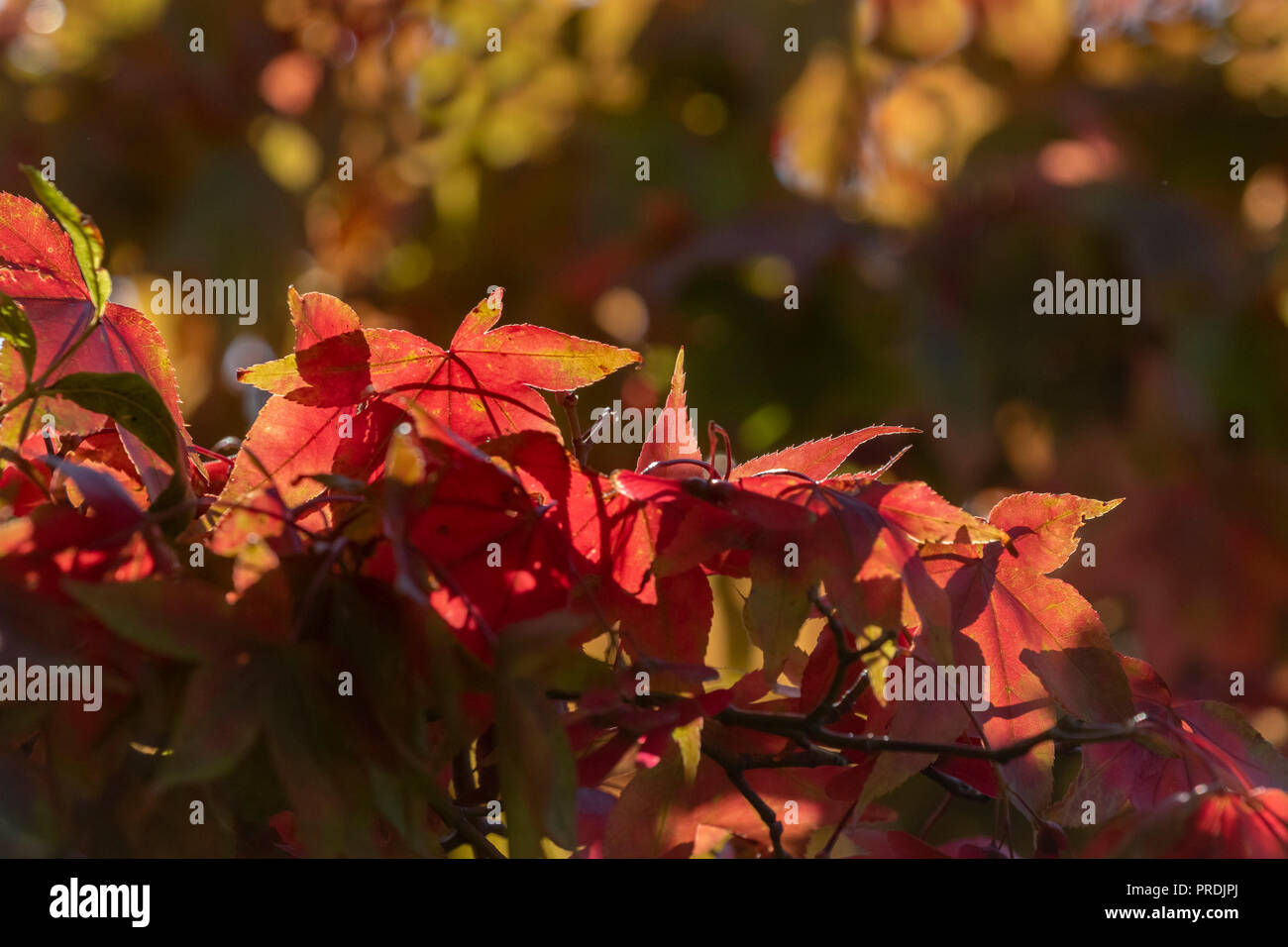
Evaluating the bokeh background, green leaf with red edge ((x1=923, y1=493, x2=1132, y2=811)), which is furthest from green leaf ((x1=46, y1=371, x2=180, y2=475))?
the bokeh background

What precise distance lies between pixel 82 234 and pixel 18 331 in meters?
0.05

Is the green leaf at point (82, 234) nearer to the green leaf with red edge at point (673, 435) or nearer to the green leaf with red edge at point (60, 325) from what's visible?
the green leaf with red edge at point (60, 325)

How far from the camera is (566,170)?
7.54 feet

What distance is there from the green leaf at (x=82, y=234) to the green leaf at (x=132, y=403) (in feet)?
0.15

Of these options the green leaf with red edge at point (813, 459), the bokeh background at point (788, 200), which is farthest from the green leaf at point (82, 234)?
the bokeh background at point (788, 200)

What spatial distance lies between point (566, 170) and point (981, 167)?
83 centimetres

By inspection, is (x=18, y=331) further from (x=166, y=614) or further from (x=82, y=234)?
(x=166, y=614)

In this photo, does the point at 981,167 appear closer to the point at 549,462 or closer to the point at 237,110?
the point at 237,110

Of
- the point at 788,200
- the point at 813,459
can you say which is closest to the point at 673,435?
the point at 813,459

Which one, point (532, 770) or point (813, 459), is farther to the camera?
point (813, 459)

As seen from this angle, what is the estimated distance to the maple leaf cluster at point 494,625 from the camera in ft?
1.04

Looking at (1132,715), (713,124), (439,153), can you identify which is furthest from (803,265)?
(1132,715)

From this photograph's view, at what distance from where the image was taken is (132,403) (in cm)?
36

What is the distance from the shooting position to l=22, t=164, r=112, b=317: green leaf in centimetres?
33
